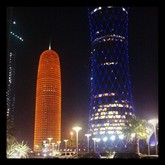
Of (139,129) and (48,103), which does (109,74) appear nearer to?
(48,103)

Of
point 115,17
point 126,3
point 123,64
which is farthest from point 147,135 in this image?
point 115,17

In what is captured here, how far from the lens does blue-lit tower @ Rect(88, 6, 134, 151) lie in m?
114

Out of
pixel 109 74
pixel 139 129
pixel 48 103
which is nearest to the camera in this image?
pixel 139 129

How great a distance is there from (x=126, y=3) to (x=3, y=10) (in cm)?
392

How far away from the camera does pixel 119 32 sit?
11662 cm

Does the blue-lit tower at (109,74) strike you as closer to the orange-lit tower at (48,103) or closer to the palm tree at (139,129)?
the orange-lit tower at (48,103)

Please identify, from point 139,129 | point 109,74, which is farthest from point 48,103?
point 139,129

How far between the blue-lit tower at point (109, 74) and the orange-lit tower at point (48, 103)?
1712 cm

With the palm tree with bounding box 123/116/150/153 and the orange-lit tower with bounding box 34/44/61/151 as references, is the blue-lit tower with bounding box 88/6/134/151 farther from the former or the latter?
the palm tree with bounding box 123/116/150/153

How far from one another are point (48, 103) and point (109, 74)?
102 feet

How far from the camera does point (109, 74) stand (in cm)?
11456

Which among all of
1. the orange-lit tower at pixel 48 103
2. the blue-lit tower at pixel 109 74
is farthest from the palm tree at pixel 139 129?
the orange-lit tower at pixel 48 103

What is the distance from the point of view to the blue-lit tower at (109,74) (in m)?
114

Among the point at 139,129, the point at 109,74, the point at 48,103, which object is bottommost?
the point at 139,129
